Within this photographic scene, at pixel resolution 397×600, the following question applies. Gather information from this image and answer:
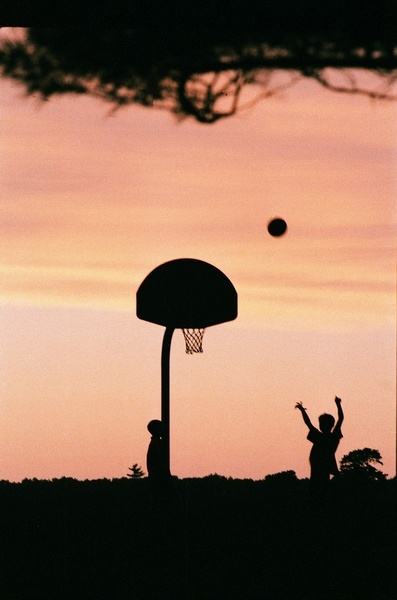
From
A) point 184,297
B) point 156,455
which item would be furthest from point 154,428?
point 184,297

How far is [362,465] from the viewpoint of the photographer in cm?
1883

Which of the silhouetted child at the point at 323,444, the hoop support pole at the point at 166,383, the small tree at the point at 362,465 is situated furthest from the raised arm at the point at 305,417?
the small tree at the point at 362,465

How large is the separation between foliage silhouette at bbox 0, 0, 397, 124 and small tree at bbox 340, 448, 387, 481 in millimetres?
8086

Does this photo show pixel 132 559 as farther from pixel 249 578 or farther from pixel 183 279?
pixel 183 279

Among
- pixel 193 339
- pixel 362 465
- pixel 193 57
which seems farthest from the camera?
pixel 362 465

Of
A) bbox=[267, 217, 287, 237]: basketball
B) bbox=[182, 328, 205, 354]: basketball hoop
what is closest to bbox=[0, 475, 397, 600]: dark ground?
bbox=[182, 328, 205, 354]: basketball hoop

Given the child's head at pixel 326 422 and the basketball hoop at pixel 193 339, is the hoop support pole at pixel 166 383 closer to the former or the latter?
the basketball hoop at pixel 193 339

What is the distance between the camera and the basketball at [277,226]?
46.8ft

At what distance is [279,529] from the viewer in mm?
14297

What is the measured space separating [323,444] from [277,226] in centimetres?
307

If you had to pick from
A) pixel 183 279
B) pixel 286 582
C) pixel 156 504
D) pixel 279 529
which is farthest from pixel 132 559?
pixel 183 279

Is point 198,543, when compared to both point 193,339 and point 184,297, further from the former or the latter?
point 184,297

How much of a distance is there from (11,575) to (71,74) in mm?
5799

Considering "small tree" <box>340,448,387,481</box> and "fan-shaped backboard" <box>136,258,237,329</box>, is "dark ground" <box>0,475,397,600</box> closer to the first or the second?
"small tree" <box>340,448,387,481</box>
